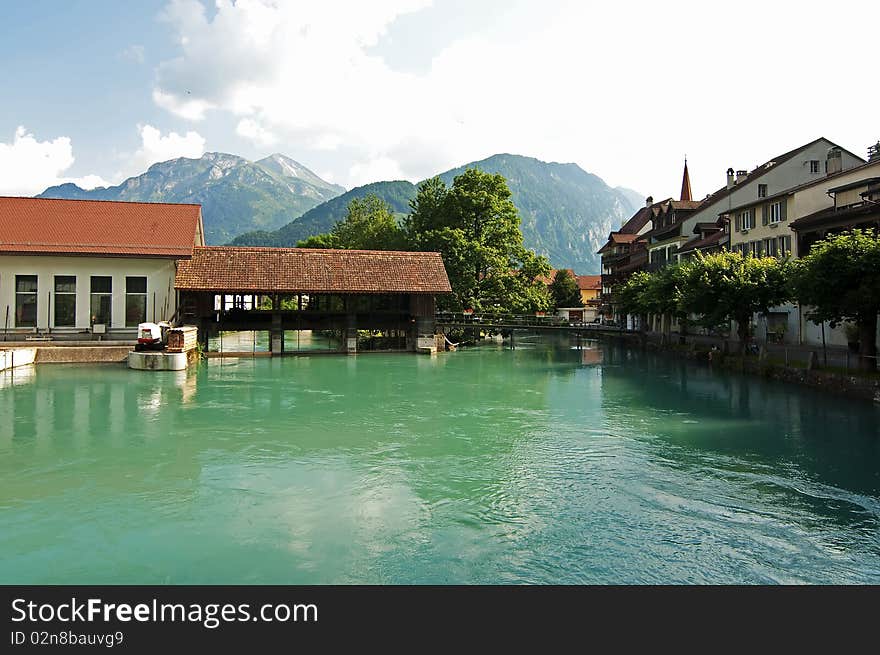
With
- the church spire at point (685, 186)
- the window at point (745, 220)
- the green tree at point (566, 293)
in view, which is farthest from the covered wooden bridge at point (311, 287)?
the green tree at point (566, 293)

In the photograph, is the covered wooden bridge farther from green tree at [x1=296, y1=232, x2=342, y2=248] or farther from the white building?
green tree at [x1=296, y1=232, x2=342, y2=248]

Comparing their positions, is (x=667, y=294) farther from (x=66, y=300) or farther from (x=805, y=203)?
(x=66, y=300)

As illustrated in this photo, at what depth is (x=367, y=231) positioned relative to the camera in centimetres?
5325

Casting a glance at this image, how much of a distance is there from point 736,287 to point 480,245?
19.0 m

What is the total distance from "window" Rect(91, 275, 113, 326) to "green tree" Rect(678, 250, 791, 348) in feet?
82.4

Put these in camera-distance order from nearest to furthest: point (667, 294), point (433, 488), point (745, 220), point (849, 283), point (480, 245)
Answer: point (433, 488), point (849, 283), point (667, 294), point (745, 220), point (480, 245)

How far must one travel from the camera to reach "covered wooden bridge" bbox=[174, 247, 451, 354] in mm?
33062

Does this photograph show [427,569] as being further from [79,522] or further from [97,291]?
[97,291]

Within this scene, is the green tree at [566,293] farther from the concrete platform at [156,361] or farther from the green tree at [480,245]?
the concrete platform at [156,361]

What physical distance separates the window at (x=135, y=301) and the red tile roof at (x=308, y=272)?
1482 millimetres

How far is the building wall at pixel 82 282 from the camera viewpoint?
97.2ft

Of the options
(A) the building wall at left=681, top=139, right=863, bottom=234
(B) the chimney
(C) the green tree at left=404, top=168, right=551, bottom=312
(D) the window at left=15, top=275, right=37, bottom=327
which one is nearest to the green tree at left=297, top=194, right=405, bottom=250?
(C) the green tree at left=404, top=168, right=551, bottom=312

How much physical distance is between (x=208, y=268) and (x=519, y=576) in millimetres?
29473

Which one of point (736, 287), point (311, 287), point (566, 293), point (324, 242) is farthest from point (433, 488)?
→ point (566, 293)
